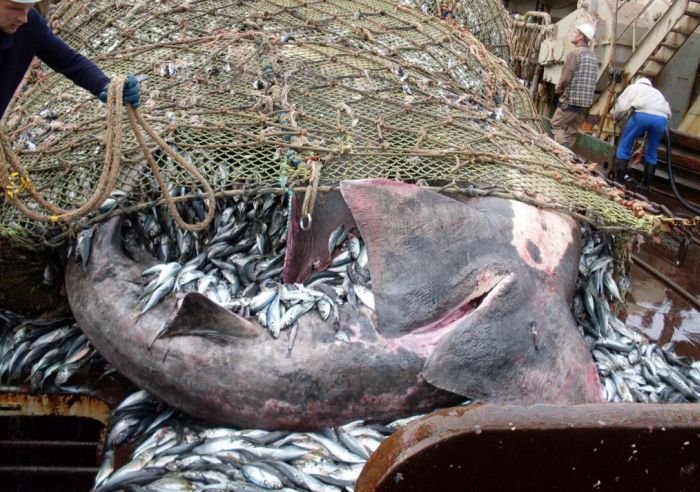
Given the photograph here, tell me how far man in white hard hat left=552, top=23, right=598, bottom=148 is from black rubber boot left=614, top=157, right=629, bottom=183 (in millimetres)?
1334

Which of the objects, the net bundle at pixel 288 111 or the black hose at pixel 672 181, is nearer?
the net bundle at pixel 288 111

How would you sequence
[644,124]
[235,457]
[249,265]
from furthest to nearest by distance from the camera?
[644,124] → [249,265] → [235,457]

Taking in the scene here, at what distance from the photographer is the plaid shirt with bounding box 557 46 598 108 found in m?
10.6

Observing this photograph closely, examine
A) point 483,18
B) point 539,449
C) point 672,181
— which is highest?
point 483,18

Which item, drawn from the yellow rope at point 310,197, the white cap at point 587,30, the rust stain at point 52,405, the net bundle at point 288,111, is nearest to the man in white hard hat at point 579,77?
the white cap at point 587,30

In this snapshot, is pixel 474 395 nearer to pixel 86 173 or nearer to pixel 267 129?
pixel 267 129

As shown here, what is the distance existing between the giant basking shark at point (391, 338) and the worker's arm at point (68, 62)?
977 mm

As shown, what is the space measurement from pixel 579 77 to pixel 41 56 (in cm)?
929

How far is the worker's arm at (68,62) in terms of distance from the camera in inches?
127

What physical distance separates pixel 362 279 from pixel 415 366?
53 cm

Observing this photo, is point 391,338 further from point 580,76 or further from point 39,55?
point 580,76

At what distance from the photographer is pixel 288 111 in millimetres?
3820

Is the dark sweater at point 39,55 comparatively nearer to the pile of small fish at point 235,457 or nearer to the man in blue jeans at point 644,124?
the pile of small fish at point 235,457

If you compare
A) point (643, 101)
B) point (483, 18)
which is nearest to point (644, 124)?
point (643, 101)
